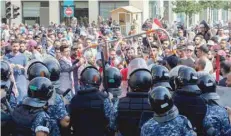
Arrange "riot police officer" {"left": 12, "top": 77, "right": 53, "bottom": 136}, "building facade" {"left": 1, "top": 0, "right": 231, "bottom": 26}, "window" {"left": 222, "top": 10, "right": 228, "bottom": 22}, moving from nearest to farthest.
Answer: "riot police officer" {"left": 12, "top": 77, "right": 53, "bottom": 136} < "building facade" {"left": 1, "top": 0, "right": 231, "bottom": 26} < "window" {"left": 222, "top": 10, "right": 228, "bottom": 22}

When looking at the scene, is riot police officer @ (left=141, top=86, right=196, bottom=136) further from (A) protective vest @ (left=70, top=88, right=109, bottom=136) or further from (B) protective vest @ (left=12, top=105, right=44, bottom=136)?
(A) protective vest @ (left=70, top=88, right=109, bottom=136)

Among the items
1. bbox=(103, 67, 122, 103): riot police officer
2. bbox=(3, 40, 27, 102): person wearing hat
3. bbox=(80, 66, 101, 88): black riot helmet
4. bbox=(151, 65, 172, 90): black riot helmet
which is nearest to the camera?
bbox=(80, 66, 101, 88): black riot helmet

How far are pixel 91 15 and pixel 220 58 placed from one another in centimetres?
3525

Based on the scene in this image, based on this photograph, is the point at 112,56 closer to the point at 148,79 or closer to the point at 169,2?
the point at 148,79

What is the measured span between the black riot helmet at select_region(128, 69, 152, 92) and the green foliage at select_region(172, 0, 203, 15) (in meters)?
36.0

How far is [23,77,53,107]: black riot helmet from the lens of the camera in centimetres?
589

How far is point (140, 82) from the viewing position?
6473 mm

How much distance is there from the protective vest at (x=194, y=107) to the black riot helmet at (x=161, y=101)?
3.68 ft

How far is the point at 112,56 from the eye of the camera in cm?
1216

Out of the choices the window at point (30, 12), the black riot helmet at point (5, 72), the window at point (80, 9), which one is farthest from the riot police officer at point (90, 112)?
the window at point (30, 12)

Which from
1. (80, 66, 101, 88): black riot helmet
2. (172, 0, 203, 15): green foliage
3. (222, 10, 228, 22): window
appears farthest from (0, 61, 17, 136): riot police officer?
(222, 10, 228, 22): window

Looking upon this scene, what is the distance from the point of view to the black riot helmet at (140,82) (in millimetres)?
6477

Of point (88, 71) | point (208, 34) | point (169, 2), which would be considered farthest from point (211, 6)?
point (88, 71)

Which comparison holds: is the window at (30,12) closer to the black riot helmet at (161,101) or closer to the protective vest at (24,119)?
the protective vest at (24,119)
